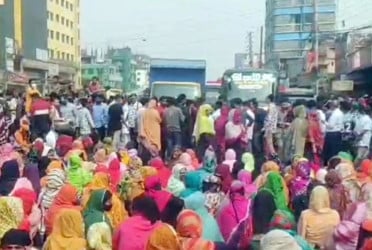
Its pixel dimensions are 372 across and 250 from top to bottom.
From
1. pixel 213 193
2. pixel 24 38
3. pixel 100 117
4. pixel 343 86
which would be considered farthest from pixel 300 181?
pixel 24 38

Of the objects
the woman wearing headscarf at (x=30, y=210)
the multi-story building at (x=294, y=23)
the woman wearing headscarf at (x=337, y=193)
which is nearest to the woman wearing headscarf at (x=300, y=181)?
the woman wearing headscarf at (x=337, y=193)

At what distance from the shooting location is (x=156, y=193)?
9.58 meters

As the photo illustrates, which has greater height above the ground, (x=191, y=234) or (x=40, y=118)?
(x=40, y=118)

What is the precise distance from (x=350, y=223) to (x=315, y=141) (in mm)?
10474

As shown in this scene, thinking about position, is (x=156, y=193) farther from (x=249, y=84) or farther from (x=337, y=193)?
(x=249, y=84)

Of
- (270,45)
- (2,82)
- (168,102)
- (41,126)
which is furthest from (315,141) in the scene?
(270,45)

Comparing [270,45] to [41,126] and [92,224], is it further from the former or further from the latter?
[92,224]

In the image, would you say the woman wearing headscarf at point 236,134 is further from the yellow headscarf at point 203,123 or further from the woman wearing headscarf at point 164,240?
the woman wearing headscarf at point 164,240

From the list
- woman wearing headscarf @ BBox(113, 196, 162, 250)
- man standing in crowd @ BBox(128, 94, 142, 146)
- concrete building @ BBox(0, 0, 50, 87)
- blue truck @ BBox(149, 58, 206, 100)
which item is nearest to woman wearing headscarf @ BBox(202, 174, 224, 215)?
woman wearing headscarf @ BBox(113, 196, 162, 250)

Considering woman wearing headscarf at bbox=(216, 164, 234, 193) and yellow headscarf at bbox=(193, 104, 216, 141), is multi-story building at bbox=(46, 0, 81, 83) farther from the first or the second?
woman wearing headscarf at bbox=(216, 164, 234, 193)

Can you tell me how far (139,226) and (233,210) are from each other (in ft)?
4.76

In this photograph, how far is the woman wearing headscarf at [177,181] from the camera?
1062 cm

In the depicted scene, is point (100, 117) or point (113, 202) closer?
point (113, 202)

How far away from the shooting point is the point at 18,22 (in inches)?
2965
